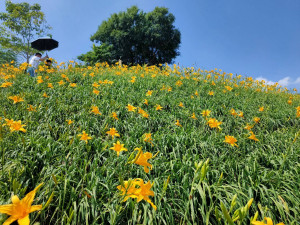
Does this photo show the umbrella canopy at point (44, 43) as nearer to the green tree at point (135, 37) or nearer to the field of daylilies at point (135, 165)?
the field of daylilies at point (135, 165)

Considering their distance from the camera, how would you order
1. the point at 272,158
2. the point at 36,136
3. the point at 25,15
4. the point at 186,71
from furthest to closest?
1. the point at 25,15
2. the point at 186,71
3. the point at 272,158
4. the point at 36,136

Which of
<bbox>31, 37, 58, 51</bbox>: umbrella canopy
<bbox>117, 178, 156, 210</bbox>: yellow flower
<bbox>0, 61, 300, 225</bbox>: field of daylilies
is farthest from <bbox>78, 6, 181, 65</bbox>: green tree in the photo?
<bbox>117, 178, 156, 210</bbox>: yellow flower

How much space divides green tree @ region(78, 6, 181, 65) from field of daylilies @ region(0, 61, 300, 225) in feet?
54.1

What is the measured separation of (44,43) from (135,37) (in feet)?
40.7

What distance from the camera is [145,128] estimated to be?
2.51 metres

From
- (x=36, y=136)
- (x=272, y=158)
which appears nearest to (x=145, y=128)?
(x=36, y=136)

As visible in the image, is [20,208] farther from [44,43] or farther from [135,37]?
[135,37]

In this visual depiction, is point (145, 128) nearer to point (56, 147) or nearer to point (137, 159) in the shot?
point (56, 147)

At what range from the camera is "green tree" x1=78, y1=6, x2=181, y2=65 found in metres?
18.7

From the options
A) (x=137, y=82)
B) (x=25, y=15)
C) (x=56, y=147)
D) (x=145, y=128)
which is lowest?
(x=56, y=147)

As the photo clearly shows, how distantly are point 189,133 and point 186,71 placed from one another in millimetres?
3861

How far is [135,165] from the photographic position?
1728 mm

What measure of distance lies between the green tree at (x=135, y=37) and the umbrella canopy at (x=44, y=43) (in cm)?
986

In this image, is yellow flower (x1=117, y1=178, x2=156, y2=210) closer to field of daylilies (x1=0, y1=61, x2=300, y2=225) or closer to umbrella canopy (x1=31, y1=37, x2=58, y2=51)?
field of daylilies (x1=0, y1=61, x2=300, y2=225)
